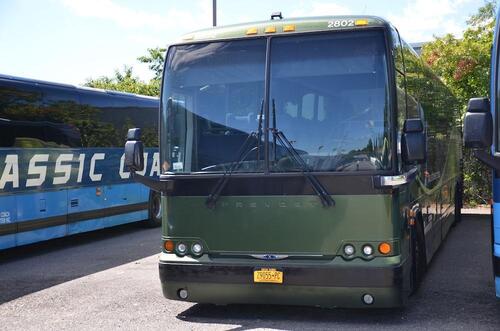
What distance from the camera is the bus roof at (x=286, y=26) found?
6379mm

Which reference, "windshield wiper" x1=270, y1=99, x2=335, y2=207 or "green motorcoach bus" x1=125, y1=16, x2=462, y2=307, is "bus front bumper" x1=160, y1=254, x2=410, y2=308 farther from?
"windshield wiper" x1=270, y1=99, x2=335, y2=207

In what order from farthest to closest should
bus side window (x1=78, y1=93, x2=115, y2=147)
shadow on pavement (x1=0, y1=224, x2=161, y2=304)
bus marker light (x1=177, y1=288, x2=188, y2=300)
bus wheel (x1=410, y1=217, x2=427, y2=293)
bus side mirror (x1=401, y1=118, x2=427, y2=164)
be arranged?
bus side window (x1=78, y1=93, x2=115, y2=147), shadow on pavement (x1=0, y1=224, x2=161, y2=304), bus wheel (x1=410, y1=217, x2=427, y2=293), bus marker light (x1=177, y1=288, x2=188, y2=300), bus side mirror (x1=401, y1=118, x2=427, y2=164)

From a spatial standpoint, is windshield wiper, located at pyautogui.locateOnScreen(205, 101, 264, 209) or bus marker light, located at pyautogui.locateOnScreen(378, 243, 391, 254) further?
windshield wiper, located at pyautogui.locateOnScreen(205, 101, 264, 209)

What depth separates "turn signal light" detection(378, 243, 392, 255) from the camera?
6129 mm

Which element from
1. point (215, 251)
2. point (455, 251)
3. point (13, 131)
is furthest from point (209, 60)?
point (455, 251)

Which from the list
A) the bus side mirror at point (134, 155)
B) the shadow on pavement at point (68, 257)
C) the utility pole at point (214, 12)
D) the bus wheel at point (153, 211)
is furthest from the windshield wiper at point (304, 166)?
the utility pole at point (214, 12)

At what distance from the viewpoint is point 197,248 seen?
6.70 metres

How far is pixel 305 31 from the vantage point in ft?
21.3

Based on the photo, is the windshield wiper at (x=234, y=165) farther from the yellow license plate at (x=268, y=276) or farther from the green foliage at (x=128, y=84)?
the green foliage at (x=128, y=84)

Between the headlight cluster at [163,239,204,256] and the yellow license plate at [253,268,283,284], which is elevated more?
the headlight cluster at [163,239,204,256]

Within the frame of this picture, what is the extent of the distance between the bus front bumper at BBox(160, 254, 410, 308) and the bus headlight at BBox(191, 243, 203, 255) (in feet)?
0.36

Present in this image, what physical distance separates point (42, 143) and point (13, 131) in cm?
78

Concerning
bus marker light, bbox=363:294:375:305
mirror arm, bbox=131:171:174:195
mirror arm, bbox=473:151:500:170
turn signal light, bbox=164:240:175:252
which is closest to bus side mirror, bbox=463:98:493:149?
mirror arm, bbox=473:151:500:170

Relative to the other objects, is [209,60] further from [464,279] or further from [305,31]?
[464,279]
